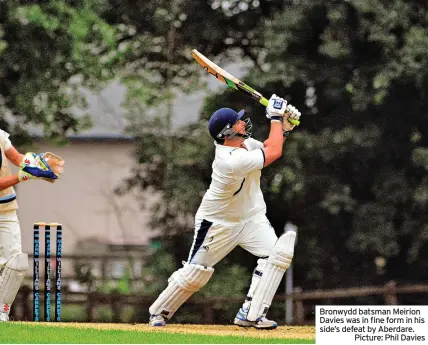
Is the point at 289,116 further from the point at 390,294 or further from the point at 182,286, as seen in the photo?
the point at 390,294

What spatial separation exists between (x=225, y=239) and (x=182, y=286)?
55 centimetres

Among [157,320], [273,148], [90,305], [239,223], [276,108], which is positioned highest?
[276,108]

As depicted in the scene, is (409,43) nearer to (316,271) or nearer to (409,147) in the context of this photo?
(409,147)

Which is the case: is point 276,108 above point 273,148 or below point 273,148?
above

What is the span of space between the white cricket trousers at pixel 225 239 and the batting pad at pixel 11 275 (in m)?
1.52

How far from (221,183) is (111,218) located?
67.4ft

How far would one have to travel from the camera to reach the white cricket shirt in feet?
39.9

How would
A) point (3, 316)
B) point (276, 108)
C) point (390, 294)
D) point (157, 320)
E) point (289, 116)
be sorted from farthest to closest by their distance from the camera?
1. point (390, 294)
2. point (3, 316)
3. point (157, 320)
4. point (289, 116)
5. point (276, 108)

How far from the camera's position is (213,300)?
21078mm

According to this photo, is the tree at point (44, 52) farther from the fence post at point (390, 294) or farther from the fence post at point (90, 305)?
the fence post at point (390, 294)

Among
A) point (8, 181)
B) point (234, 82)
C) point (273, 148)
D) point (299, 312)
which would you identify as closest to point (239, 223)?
point (273, 148)

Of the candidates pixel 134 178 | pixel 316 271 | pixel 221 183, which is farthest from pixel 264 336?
pixel 134 178

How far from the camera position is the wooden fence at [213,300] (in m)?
20.6

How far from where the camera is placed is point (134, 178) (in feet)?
78.4
